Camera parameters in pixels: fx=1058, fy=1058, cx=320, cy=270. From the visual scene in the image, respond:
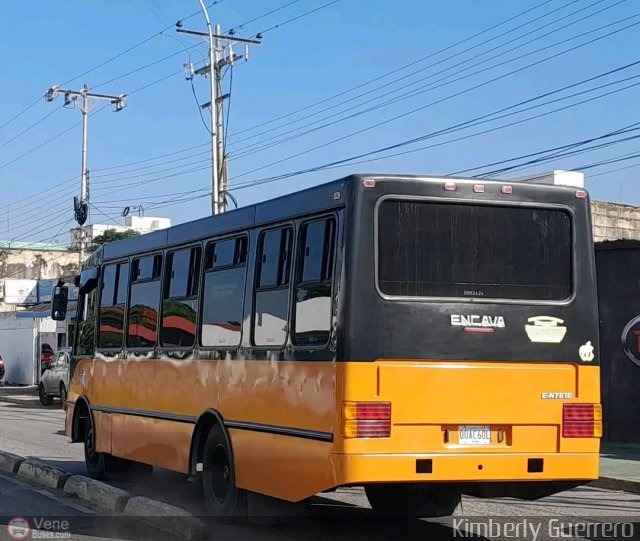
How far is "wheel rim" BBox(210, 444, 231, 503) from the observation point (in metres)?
10.2

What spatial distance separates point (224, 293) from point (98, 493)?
103 inches

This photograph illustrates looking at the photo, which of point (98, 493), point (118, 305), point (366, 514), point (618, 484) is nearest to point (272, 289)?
point (366, 514)

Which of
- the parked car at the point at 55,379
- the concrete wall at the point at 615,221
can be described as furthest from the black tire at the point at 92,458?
the concrete wall at the point at 615,221

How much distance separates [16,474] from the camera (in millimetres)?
13617

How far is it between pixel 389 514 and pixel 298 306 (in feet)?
9.04

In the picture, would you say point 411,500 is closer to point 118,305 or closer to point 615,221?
point 118,305

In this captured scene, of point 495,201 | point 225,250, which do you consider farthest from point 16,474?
point 495,201

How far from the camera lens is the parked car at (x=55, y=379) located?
31.3 m

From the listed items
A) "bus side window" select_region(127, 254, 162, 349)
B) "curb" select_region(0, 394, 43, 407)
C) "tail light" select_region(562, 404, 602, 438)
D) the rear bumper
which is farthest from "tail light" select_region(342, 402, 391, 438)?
"curb" select_region(0, 394, 43, 407)

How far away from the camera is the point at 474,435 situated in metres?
8.35

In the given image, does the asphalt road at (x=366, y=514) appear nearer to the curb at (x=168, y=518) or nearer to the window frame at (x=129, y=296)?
the curb at (x=168, y=518)

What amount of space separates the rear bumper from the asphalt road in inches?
41.9

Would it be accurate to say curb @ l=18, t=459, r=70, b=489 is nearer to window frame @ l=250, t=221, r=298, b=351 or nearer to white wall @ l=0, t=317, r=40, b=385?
window frame @ l=250, t=221, r=298, b=351

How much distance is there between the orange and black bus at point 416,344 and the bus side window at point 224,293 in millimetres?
118
